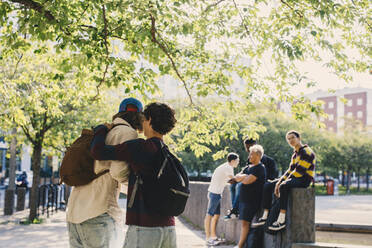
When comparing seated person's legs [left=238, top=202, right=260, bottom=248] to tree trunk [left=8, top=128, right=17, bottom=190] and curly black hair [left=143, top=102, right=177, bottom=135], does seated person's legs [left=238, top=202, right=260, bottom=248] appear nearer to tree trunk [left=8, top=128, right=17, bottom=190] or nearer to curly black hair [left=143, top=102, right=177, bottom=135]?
curly black hair [left=143, top=102, right=177, bottom=135]

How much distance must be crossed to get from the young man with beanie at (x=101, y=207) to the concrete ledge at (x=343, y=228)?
300 inches

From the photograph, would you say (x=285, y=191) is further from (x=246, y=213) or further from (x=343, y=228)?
(x=343, y=228)

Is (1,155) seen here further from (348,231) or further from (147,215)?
(147,215)

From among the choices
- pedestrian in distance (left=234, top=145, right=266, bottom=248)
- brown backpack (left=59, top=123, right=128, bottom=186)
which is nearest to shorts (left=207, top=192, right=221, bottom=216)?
pedestrian in distance (left=234, top=145, right=266, bottom=248)

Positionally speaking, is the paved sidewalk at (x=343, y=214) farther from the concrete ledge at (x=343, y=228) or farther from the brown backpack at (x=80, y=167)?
the brown backpack at (x=80, y=167)

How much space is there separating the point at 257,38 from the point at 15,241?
6.68 meters

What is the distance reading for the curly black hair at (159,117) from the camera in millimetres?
3064

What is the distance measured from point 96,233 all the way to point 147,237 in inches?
19.2

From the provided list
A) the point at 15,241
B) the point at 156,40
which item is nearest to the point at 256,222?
the point at 156,40

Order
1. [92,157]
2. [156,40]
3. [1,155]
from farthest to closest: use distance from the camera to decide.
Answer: [1,155]
[156,40]
[92,157]

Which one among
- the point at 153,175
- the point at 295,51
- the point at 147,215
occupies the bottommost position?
the point at 147,215

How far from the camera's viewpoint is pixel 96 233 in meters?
3.15

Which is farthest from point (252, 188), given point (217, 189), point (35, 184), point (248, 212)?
point (35, 184)

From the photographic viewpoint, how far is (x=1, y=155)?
1628 inches
